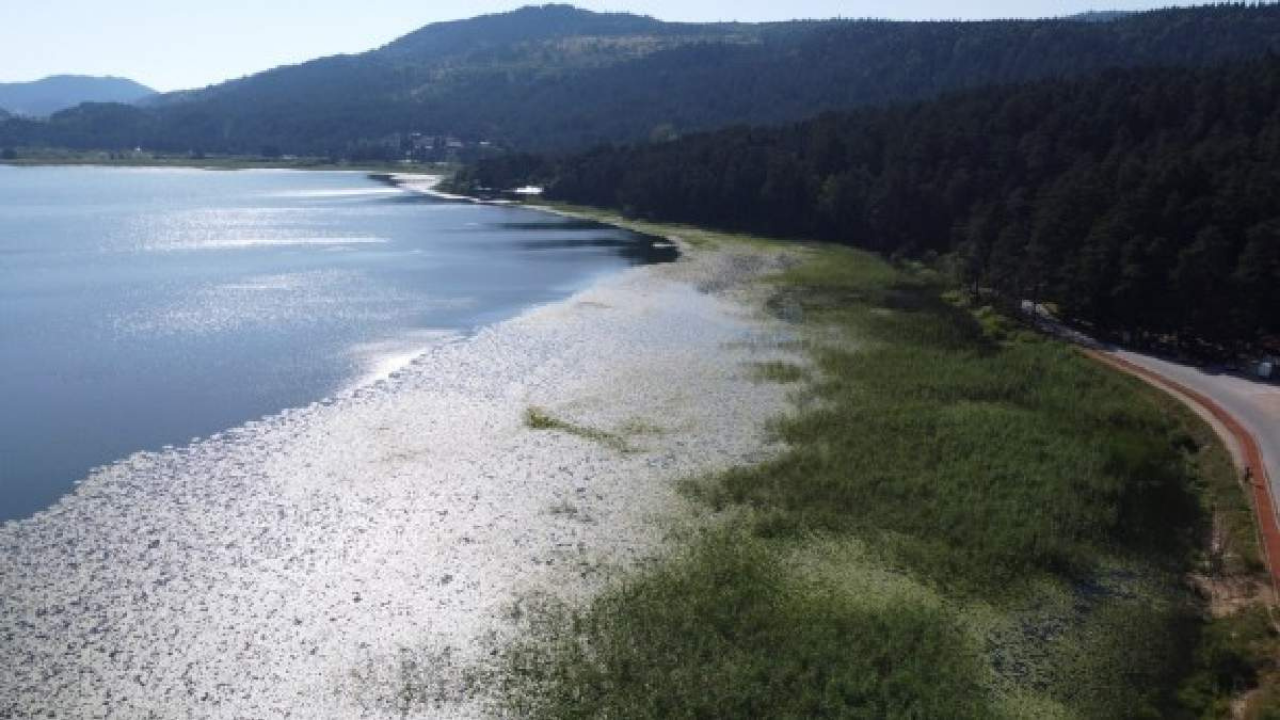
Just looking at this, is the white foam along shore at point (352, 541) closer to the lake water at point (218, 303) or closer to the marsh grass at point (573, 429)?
the marsh grass at point (573, 429)

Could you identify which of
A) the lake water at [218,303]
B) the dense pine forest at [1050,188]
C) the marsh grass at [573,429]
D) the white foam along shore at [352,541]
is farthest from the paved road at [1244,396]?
the lake water at [218,303]

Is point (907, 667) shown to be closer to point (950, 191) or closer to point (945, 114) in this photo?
point (950, 191)

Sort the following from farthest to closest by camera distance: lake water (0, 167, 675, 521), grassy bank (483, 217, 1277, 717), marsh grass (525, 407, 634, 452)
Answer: lake water (0, 167, 675, 521) → marsh grass (525, 407, 634, 452) → grassy bank (483, 217, 1277, 717)

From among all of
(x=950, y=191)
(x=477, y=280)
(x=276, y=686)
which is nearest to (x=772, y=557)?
(x=276, y=686)

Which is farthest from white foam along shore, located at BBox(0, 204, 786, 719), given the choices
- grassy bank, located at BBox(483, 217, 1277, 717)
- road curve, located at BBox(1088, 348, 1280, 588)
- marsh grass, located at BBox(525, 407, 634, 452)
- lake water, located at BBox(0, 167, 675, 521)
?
road curve, located at BBox(1088, 348, 1280, 588)

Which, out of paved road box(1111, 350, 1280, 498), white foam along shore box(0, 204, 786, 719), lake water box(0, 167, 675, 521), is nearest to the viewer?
white foam along shore box(0, 204, 786, 719)

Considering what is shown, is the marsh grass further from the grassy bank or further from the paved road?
the paved road

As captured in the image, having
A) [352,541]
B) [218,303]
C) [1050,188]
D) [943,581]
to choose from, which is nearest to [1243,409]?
[943,581]
